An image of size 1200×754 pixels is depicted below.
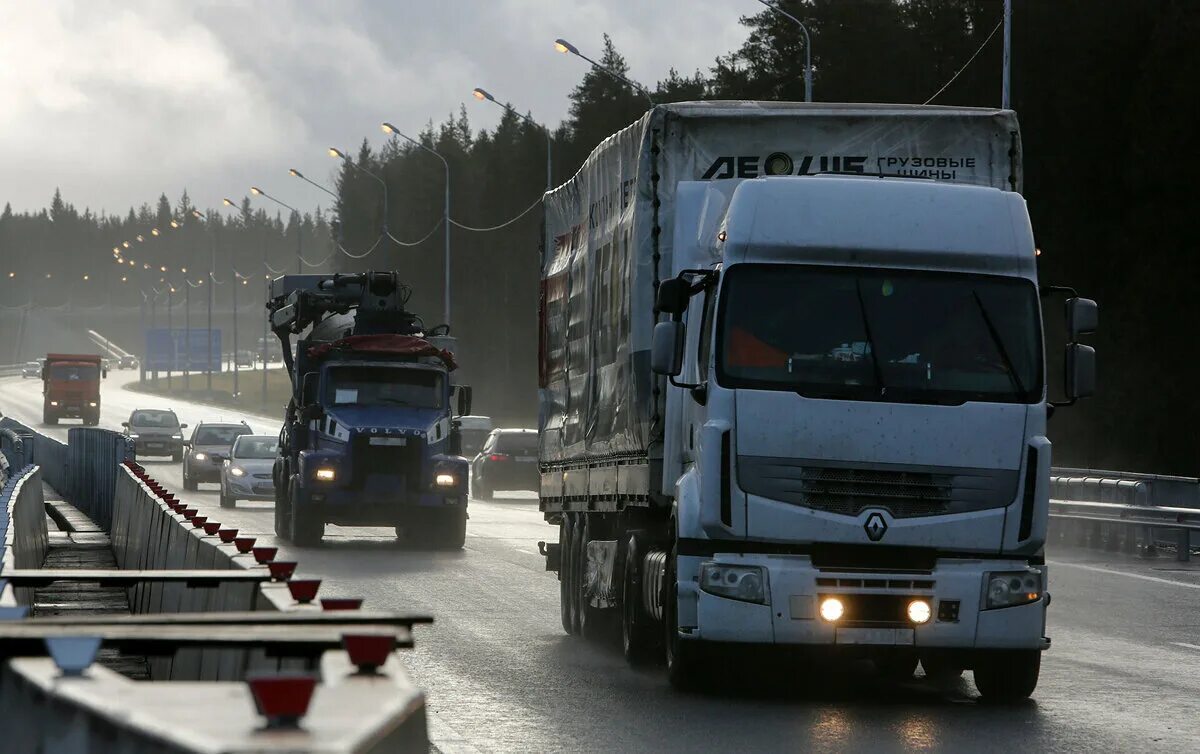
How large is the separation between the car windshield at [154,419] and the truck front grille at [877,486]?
5703 cm

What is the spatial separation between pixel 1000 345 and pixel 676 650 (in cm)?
252

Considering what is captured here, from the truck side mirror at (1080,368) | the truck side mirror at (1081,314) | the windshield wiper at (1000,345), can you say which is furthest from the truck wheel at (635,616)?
the truck side mirror at (1081,314)

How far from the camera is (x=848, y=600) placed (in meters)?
12.0

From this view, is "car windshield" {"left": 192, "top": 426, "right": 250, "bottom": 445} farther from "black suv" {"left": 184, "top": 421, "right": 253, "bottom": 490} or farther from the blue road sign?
the blue road sign

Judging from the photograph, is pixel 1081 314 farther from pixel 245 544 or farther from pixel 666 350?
pixel 245 544

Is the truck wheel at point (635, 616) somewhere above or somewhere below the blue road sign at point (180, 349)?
below

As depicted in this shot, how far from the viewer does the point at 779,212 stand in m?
12.4

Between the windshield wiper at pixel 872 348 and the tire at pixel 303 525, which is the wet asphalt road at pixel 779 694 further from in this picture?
the tire at pixel 303 525

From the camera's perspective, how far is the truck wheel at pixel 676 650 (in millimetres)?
12359

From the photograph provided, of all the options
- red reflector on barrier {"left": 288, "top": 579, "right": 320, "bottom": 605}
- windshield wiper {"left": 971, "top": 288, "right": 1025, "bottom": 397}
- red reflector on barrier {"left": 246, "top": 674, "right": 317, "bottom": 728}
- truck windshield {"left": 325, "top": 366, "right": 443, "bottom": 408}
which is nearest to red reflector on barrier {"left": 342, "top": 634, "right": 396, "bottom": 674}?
red reflector on barrier {"left": 246, "top": 674, "right": 317, "bottom": 728}

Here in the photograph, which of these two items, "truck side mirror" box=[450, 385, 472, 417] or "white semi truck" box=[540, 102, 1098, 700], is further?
"truck side mirror" box=[450, 385, 472, 417]

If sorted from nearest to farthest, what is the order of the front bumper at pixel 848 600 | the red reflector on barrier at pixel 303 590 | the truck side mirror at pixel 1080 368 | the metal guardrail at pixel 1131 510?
the red reflector on barrier at pixel 303 590 → the front bumper at pixel 848 600 → the truck side mirror at pixel 1080 368 → the metal guardrail at pixel 1131 510

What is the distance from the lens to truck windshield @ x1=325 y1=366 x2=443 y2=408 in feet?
95.9

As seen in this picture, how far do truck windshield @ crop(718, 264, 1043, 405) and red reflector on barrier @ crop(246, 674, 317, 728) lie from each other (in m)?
8.33
